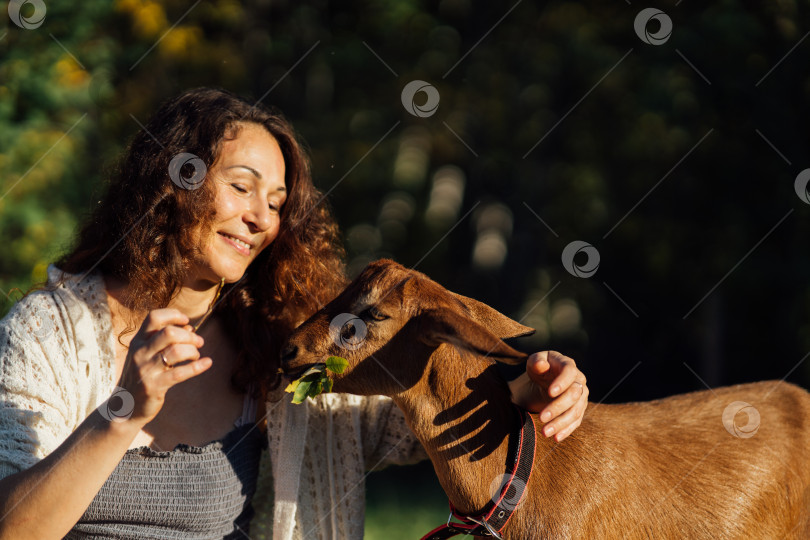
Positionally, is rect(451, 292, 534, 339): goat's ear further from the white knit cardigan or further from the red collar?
the white knit cardigan

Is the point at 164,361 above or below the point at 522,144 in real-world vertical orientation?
below

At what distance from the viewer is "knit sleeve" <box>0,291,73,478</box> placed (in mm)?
2645

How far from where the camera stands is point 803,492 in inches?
118

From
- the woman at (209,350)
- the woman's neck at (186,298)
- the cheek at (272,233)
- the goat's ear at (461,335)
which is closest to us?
the goat's ear at (461,335)

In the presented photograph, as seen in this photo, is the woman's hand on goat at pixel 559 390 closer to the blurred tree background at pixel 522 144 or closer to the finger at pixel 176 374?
the finger at pixel 176 374

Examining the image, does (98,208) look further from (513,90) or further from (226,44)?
(513,90)

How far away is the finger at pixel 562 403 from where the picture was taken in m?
2.50

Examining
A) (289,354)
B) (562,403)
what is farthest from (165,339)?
(562,403)

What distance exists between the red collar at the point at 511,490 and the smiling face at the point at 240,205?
1.36 metres

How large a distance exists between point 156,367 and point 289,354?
2.29 ft

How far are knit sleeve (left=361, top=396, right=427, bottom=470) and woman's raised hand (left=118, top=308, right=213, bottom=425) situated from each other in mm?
1305

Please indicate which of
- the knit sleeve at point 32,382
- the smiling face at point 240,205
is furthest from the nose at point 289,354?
the knit sleeve at point 32,382

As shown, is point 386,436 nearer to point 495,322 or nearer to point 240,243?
point 495,322

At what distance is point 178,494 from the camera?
9.87 feet
